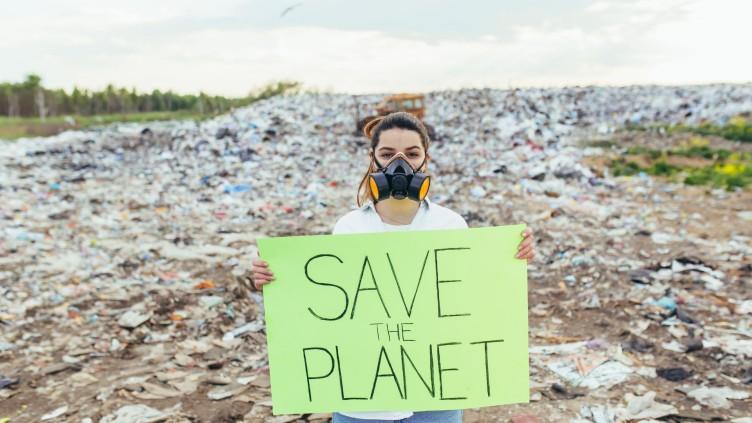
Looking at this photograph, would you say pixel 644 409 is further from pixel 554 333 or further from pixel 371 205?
pixel 371 205

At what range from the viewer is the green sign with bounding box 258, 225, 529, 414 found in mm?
1709

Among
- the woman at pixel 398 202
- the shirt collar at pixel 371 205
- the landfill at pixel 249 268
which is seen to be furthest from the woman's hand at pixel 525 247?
the landfill at pixel 249 268

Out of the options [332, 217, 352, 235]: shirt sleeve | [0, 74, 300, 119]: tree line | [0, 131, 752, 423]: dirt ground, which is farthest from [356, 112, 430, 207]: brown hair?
[0, 74, 300, 119]: tree line

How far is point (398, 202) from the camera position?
1.75 meters

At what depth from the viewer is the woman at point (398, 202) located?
169cm

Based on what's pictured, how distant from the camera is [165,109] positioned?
35.1 meters

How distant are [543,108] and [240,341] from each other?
485 inches

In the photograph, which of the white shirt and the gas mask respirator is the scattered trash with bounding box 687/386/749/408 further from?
the gas mask respirator

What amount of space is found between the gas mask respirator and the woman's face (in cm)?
3

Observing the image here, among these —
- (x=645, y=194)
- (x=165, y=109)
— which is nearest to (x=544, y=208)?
(x=645, y=194)

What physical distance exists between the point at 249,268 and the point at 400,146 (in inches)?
147

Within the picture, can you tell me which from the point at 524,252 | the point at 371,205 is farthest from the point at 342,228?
the point at 524,252

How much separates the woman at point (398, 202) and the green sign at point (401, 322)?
0.05 m

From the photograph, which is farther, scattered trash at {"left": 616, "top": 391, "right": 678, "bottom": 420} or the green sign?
scattered trash at {"left": 616, "top": 391, "right": 678, "bottom": 420}
